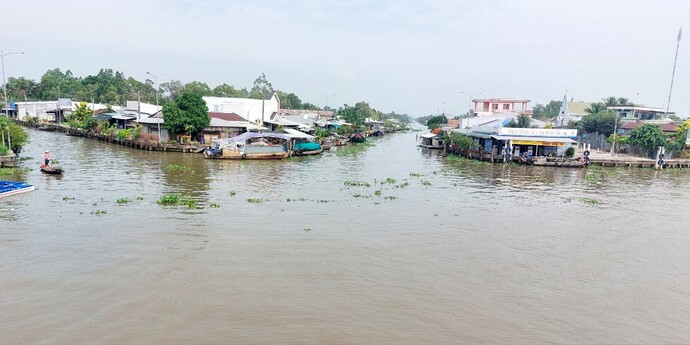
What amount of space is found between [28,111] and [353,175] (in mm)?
74439

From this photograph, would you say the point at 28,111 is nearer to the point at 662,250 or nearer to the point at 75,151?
the point at 75,151

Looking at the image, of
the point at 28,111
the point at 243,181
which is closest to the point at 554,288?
the point at 243,181

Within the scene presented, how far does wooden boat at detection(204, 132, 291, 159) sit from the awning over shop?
21.5 m

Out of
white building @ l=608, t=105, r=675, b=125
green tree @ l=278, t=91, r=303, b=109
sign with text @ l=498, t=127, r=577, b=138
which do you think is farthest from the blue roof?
green tree @ l=278, t=91, r=303, b=109

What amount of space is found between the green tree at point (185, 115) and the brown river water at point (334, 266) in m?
18.4


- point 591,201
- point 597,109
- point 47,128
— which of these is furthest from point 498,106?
point 47,128

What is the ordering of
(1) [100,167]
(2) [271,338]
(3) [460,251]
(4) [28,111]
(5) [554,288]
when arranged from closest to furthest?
(2) [271,338], (5) [554,288], (3) [460,251], (1) [100,167], (4) [28,111]

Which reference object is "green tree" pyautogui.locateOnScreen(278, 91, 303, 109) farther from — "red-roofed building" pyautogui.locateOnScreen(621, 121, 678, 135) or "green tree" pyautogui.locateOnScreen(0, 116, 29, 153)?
"green tree" pyautogui.locateOnScreen(0, 116, 29, 153)

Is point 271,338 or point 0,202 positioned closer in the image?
point 271,338

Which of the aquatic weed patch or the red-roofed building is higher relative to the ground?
the red-roofed building

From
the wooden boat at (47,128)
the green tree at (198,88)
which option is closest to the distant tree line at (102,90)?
the green tree at (198,88)

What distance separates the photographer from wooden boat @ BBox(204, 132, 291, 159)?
39438 millimetres

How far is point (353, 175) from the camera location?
3316cm

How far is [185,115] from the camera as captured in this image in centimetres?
4441
